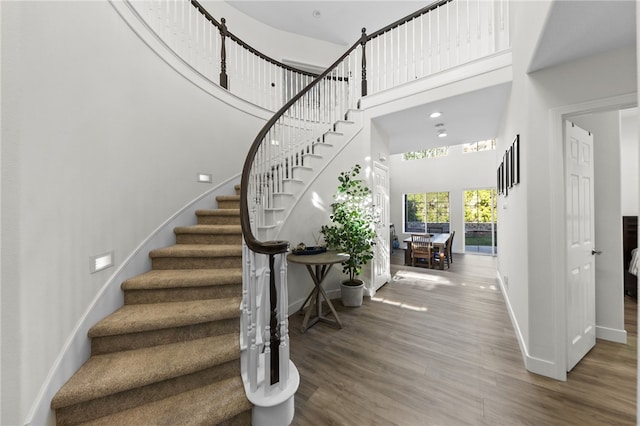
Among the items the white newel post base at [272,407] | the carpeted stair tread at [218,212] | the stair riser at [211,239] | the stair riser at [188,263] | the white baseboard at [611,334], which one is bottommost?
the white baseboard at [611,334]

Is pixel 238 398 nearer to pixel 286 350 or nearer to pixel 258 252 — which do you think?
pixel 286 350

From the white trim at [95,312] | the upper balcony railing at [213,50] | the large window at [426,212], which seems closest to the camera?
the white trim at [95,312]

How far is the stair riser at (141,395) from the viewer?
120 centimetres

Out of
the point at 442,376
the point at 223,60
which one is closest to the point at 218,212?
the point at 223,60

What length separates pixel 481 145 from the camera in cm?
743

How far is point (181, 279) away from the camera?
6.18 feet

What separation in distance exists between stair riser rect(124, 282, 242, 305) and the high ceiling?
2.88 m

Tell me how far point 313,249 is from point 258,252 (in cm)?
154

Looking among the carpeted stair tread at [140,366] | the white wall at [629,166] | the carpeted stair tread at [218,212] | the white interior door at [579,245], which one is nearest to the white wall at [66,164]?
the carpeted stair tread at [140,366]

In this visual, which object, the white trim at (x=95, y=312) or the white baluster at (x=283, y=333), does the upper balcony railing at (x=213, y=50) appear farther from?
the white baluster at (x=283, y=333)

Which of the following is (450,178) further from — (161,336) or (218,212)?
(161,336)

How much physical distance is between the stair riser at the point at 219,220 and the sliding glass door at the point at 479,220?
7438 mm

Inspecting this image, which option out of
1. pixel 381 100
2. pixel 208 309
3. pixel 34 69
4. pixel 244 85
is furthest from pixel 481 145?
pixel 34 69

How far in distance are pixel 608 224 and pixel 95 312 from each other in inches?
179
